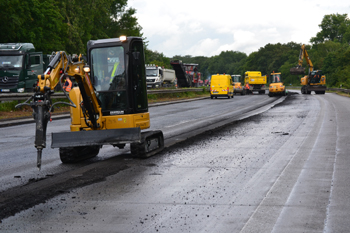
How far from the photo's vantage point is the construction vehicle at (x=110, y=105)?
909 centimetres

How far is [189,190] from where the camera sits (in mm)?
6918

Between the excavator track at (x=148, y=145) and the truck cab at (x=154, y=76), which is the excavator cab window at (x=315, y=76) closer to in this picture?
the truck cab at (x=154, y=76)

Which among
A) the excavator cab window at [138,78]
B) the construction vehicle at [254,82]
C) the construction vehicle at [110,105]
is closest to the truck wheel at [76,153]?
the construction vehicle at [110,105]

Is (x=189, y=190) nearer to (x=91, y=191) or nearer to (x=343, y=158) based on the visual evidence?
(x=91, y=191)

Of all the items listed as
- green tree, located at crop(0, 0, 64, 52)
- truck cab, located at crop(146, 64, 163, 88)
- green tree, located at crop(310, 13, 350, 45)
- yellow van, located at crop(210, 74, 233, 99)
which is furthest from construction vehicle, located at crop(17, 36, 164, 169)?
green tree, located at crop(310, 13, 350, 45)

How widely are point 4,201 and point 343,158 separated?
6.82 m

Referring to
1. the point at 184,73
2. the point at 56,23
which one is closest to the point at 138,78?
the point at 56,23

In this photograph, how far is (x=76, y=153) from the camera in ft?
31.7

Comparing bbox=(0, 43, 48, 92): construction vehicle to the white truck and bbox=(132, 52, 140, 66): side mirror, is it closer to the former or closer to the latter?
the white truck

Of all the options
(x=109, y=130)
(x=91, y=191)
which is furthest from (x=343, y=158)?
(x=91, y=191)

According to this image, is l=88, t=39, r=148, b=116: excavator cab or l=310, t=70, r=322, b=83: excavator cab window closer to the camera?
l=88, t=39, r=148, b=116: excavator cab

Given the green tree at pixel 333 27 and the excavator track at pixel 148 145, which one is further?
the green tree at pixel 333 27

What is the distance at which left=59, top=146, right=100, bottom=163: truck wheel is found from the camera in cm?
942

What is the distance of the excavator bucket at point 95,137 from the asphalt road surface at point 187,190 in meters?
0.48
